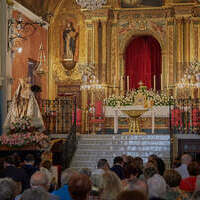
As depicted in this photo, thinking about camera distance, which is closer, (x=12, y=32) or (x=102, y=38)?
(x=12, y=32)

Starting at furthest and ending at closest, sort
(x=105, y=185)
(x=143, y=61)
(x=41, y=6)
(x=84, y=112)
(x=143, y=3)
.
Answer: (x=143, y=61) < (x=41, y=6) < (x=143, y=3) < (x=84, y=112) < (x=105, y=185)

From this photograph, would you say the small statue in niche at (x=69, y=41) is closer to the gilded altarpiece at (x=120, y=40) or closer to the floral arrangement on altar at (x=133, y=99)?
the gilded altarpiece at (x=120, y=40)

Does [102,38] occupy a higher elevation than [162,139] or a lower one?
higher

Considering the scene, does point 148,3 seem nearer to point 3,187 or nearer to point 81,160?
point 81,160

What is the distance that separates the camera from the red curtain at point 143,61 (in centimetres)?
2016

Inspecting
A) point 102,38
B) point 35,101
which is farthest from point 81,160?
point 102,38

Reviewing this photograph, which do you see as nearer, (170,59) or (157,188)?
(157,188)

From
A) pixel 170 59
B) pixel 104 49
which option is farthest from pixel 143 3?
pixel 170 59

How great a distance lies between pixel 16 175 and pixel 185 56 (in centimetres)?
1387

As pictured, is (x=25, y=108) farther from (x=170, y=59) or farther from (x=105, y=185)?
(x=105, y=185)

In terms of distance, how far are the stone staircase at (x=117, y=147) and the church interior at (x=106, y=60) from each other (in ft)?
5.02

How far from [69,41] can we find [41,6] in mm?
1908

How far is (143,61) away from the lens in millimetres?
20234

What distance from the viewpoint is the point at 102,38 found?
777 inches
